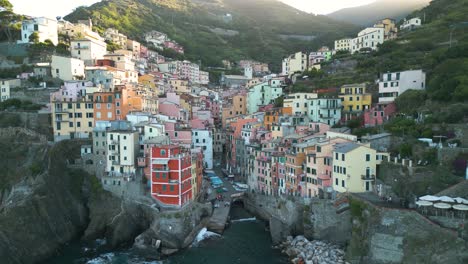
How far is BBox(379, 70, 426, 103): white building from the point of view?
54406mm

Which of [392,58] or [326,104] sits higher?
[392,58]

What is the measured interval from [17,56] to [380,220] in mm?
63996

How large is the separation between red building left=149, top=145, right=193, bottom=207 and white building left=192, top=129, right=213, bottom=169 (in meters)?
19.4

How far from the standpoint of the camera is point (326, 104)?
59750 millimetres

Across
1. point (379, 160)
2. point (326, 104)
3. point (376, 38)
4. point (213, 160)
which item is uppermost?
point (376, 38)

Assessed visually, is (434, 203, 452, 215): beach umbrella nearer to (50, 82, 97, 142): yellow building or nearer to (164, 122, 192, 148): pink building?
(164, 122, 192, 148): pink building

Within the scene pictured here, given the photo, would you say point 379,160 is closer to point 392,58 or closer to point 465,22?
point 392,58

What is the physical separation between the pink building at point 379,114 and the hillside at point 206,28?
7069 centimetres

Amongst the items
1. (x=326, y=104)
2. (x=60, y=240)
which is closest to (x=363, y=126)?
(x=326, y=104)

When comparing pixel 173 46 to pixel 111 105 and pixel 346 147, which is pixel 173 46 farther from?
pixel 346 147

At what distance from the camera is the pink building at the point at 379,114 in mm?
52375

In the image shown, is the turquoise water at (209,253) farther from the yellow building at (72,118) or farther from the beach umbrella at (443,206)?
the yellow building at (72,118)

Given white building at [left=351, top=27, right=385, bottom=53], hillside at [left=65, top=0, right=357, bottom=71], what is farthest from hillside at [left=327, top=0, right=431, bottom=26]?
white building at [left=351, top=27, right=385, bottom=53]

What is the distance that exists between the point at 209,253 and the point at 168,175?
930 cm
